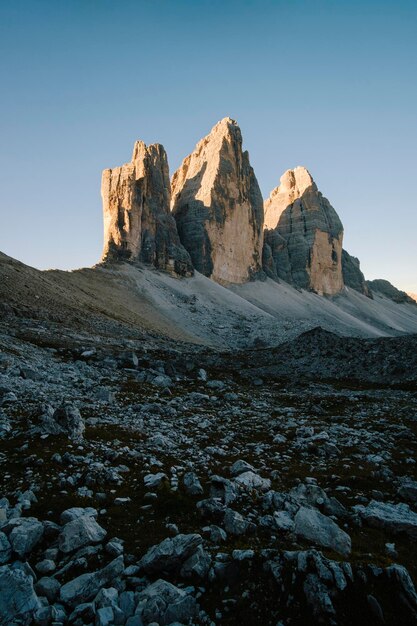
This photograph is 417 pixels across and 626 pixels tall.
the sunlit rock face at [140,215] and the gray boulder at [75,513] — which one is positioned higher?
the sunlit rock face at [140,215]

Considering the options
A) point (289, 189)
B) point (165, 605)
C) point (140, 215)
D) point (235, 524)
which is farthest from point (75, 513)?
point (289, 189)

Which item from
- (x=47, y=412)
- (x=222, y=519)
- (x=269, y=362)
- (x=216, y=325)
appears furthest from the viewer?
(x=216, y=325)

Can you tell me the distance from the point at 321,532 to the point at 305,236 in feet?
614

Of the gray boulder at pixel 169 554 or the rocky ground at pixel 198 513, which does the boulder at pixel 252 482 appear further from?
the gray boulder at pixel 169 554

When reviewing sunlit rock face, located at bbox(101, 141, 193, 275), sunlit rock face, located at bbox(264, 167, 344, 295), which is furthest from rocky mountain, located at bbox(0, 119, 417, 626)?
sunlit rock face, located at bbox(264, 167, 344, 295)

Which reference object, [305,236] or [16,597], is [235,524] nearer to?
[16,597]

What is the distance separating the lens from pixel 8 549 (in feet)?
19.4

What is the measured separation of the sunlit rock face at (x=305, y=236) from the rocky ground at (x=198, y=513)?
16416cm

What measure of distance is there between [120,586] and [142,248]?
120 metres

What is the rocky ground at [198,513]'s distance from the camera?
196 inches

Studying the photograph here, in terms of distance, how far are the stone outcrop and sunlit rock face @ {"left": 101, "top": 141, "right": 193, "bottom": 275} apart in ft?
53.3

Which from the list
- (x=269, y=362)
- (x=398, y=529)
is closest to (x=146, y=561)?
(x=398, y=529)

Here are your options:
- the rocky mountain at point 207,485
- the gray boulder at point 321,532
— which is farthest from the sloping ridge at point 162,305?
the gray boulder at point 321,532

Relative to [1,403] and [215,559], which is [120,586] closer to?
[215,559]
